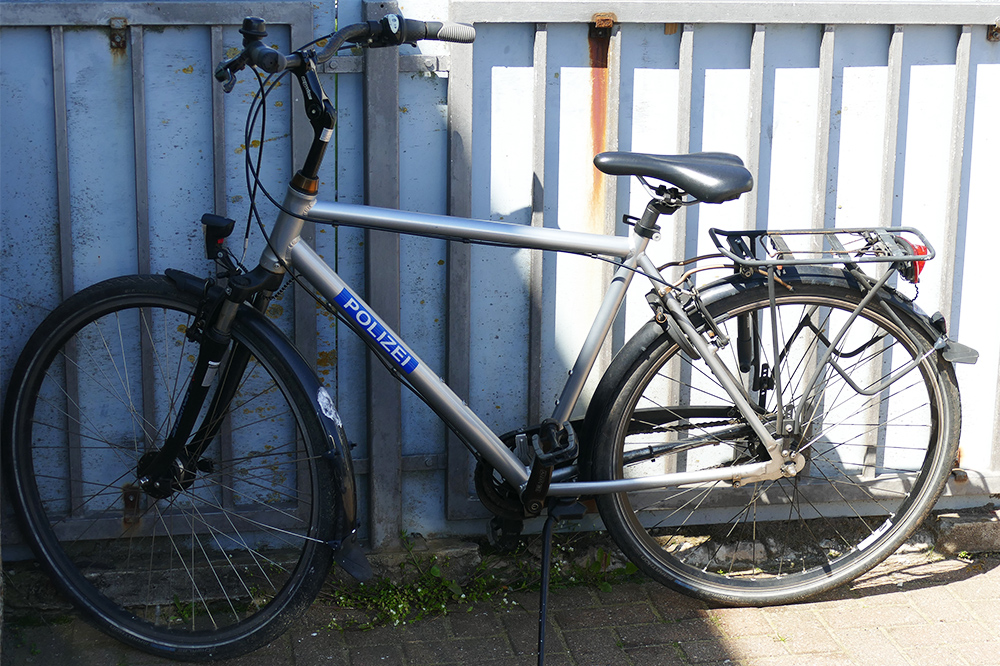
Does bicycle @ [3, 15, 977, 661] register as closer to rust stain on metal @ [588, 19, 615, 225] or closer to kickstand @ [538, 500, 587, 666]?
kickstand @ [538, 500, 587, 666]

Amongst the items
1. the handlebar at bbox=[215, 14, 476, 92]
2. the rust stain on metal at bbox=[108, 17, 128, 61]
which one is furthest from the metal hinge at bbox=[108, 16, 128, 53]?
the handlebar at bbox=[215, 14, 476, 92]

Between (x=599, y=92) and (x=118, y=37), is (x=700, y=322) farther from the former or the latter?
(x=118, y=37)

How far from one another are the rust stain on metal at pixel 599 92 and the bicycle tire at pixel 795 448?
551 millimetres

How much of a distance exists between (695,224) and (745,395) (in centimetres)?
63

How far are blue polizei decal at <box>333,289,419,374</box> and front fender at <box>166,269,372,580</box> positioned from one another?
0.63 feet

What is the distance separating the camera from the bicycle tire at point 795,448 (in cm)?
321

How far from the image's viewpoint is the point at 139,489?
10.8 ft

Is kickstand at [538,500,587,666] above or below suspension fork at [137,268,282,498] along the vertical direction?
below

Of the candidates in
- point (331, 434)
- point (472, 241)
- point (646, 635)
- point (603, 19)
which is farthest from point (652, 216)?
point (646, 635)

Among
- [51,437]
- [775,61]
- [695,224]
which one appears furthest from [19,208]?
[775,61]

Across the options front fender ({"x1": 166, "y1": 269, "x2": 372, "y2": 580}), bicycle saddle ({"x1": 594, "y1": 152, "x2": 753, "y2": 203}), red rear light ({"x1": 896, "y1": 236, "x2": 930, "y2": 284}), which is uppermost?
bicycle saddle ({"x1": 594, "y1": 152, "x2": 753, "y2": 203})

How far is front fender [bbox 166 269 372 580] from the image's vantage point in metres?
2.88

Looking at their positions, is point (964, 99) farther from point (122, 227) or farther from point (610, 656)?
point (122, 227)

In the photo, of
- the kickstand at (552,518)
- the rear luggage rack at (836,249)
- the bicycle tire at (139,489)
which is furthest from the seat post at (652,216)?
the bicycle tire at (139,489)
